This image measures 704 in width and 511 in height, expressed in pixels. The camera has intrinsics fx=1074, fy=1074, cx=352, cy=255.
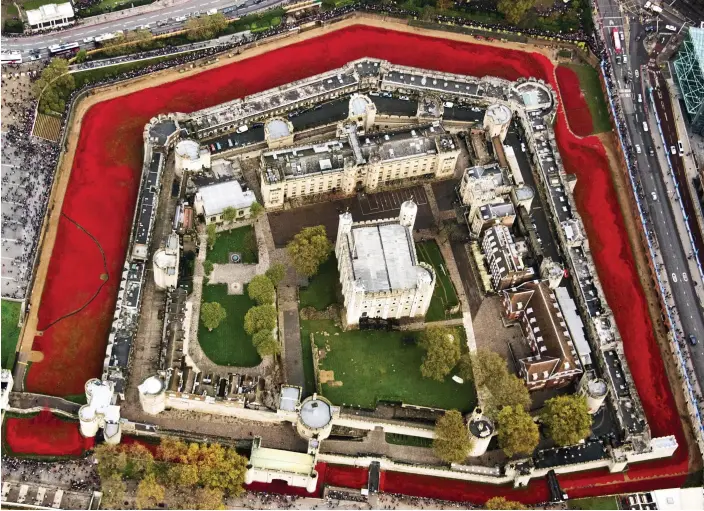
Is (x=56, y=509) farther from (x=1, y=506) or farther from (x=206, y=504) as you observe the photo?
(x=206, y=504)

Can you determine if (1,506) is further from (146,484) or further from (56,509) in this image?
(146,484)

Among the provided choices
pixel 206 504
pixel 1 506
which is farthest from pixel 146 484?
pixel 1 506

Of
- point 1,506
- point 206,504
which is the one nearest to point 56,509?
point 1,506

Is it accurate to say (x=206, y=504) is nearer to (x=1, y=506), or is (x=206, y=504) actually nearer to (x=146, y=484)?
(x=146, y=484)

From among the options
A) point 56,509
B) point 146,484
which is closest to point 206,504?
point 146,484

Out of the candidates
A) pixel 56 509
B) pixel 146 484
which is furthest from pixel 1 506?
A: pixel 146 484
